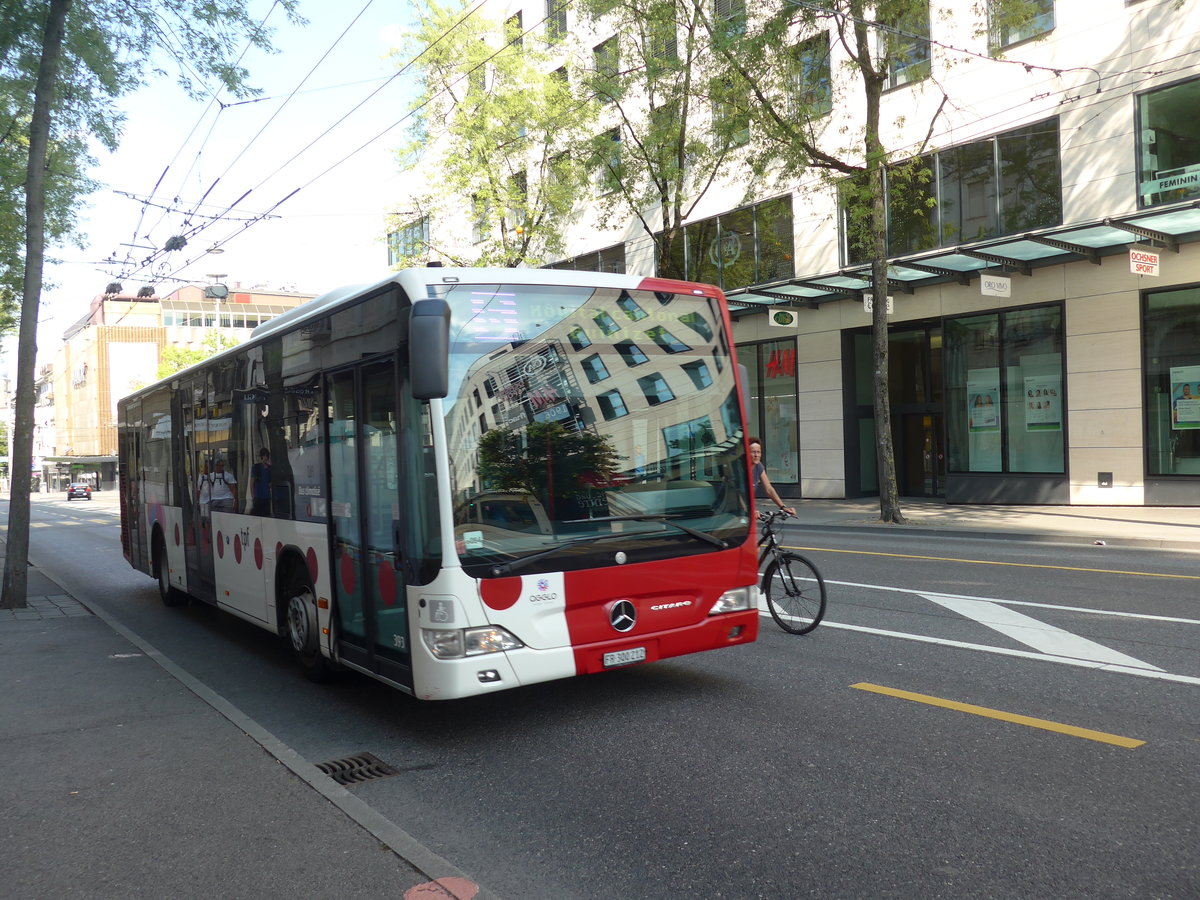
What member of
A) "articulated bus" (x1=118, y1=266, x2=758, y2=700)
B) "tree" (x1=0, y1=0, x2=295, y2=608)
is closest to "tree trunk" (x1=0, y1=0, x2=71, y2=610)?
"tree" (x1=0, y1=0, x2=295, y2=608)

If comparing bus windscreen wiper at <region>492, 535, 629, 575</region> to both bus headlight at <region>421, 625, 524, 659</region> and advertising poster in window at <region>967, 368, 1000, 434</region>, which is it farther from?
advertising poster in window at <region>967, 368, 1000, 434</region>

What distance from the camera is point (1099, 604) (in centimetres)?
915

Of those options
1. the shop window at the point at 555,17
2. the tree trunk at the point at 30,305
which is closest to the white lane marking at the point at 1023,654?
the tree trunk at the point at 30,305

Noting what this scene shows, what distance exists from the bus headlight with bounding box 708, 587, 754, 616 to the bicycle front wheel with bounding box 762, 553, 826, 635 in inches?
74.6

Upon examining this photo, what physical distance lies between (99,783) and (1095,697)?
18.4 ft

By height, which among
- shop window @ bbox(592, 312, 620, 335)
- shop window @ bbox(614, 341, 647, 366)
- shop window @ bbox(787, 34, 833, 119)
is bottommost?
shop window @ bbox(614, 341, 647, 366)

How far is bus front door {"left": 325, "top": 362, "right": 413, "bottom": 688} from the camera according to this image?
5.70 m

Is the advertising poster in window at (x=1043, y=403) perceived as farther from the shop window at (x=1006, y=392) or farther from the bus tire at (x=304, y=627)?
the bus tire at (x=304, y=627)

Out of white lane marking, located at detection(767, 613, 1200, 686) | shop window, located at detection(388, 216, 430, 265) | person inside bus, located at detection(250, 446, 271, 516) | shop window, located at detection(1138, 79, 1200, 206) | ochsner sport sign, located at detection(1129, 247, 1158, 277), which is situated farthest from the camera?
shop window, located at detection(388, 216, 430, 265)

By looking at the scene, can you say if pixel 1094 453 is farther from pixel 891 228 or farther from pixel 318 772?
pixel 318 772

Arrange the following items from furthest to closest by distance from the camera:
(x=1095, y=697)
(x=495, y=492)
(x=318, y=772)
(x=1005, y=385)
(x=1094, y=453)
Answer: (x=1005, y=385) → (x=1094, y=453) → (x=1095, y=697) → (x=495, y=492) → (x=318, y=772)

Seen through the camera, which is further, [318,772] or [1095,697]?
[1095,697]

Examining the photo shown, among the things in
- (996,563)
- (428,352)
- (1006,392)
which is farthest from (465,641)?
(1006,392)

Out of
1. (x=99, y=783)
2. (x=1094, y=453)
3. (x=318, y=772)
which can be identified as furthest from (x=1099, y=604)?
(x=1094, y=453)
